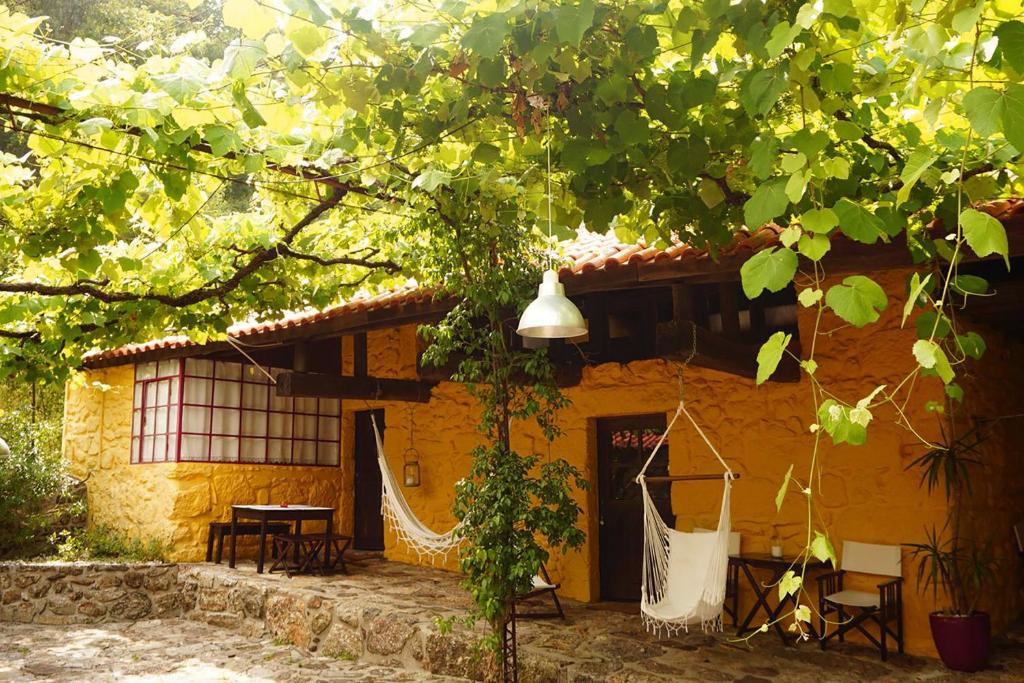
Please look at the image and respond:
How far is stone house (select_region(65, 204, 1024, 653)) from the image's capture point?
4.58 m

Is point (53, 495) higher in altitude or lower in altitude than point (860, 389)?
lower

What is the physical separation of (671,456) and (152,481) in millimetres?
4802

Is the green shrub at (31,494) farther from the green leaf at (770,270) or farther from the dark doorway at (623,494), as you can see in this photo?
the green leaf at (770,270)

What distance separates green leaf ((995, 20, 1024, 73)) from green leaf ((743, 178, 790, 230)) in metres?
0.49

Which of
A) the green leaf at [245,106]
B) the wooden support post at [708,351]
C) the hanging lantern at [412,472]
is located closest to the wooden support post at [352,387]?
the hanging lantern at [412,472]

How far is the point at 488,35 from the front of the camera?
2080 mm

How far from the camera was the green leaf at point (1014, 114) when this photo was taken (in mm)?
1429

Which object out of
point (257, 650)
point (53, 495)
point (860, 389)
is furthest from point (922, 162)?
point (53, 495)

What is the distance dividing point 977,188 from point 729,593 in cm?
353

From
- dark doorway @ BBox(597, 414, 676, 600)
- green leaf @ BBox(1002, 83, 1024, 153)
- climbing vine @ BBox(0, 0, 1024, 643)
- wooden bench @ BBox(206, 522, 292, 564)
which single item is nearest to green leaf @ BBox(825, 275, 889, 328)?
climbing vine @ BBox(0, 0, 1024, 643)

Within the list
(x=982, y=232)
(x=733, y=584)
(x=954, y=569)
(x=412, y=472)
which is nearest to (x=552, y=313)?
(x=982, y=232)

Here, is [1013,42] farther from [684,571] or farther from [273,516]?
[273,516]

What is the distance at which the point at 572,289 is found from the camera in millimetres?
4684

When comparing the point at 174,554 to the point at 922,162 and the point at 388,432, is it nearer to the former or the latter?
the point at 388,432
